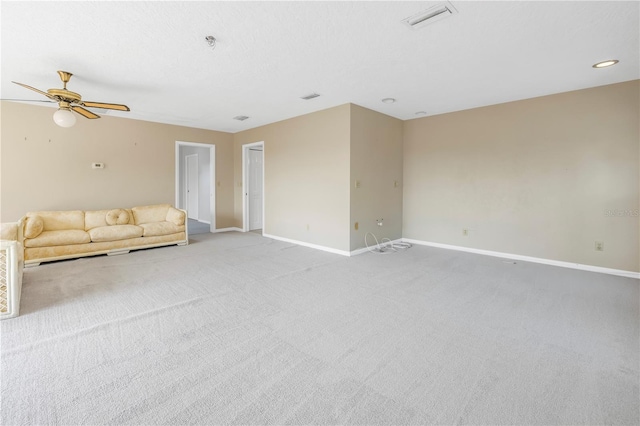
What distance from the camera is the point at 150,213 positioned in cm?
581

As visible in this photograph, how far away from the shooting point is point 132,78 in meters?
3.67

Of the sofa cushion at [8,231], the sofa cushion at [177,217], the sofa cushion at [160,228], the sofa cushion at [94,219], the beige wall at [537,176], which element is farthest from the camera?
the sofa cushion at [177,217]

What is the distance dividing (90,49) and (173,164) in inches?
149

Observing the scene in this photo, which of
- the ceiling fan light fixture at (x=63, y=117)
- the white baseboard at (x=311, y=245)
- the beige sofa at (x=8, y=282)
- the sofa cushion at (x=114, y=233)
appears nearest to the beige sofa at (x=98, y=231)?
the sofa cushion at (x=114, y=233)

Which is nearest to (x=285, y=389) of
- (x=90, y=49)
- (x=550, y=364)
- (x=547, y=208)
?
(x=550, y=364)

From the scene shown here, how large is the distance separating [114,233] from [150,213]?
1.02 meters

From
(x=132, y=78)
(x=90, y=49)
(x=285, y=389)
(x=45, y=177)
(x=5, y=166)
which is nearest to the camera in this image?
(x=285, y=389)

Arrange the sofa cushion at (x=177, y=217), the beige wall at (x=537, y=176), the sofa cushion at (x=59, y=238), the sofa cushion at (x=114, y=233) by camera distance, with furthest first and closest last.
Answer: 1. the sofa cushion at (x=177, y=217)
2. the sofa cushion at (x=114, y=233)
3. the sofa cushion at (x=59, y=238)
4. the beige wall at (x=537, y=176)

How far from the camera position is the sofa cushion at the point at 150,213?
5.69 meters

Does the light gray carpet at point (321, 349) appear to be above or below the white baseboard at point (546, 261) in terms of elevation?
below

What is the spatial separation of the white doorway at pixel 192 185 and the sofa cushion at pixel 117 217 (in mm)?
3649

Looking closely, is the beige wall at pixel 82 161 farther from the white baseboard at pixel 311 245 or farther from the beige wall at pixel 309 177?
the white baseboard at pixel 311 245

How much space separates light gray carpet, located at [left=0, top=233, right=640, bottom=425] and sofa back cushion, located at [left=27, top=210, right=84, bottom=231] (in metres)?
1.32

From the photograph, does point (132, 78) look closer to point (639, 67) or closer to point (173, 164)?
point (173, 164)
